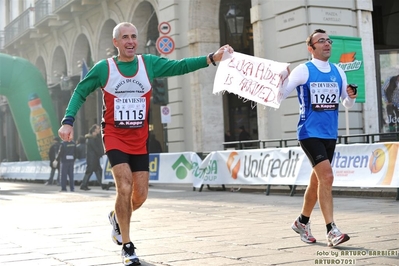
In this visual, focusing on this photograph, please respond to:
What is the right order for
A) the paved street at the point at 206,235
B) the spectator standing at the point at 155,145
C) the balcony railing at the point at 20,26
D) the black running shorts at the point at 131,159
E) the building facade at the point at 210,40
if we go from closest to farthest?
1. the paved street at the point at 206,235
2. the black running shorts at the point at 131,159
3. the building facade at the point at 210,40
4. the spectator standing at the point at 155,145
5. the balcony railing at the point at 20,26

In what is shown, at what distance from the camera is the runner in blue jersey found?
6.45 meters

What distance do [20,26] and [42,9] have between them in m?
5.09

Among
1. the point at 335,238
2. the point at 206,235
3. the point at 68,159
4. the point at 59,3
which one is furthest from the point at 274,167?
the point at 59,3

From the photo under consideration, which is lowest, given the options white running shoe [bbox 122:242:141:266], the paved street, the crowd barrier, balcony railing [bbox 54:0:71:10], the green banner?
the paved street

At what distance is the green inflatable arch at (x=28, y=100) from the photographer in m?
26.8

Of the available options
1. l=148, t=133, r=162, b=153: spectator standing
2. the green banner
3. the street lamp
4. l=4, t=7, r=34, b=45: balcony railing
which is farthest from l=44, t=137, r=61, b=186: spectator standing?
l=4, t=7, r=34, b=45: balcony railing

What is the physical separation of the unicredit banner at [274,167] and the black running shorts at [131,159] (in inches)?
261

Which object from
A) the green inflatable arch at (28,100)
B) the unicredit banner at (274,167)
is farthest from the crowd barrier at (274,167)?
the green inflatable arch at (28,100)

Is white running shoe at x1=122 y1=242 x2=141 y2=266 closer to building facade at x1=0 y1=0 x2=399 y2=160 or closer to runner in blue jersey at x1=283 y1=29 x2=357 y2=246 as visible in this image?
runner in blue jersey at x1=283 y1=29 x2=357 y2=246

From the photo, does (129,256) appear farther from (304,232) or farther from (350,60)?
(350,60)

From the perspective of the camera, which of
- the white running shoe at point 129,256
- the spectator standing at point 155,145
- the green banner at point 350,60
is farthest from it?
the spectator standing at point 155,145

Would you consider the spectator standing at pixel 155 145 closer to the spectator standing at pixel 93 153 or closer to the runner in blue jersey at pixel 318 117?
the spectator standing at pixel 93 153

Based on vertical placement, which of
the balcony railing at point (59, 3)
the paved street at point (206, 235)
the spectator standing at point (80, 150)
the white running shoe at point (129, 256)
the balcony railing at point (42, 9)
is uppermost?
the balcony railing at point (42, 9)

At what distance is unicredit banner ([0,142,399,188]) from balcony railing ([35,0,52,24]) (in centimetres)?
1585
